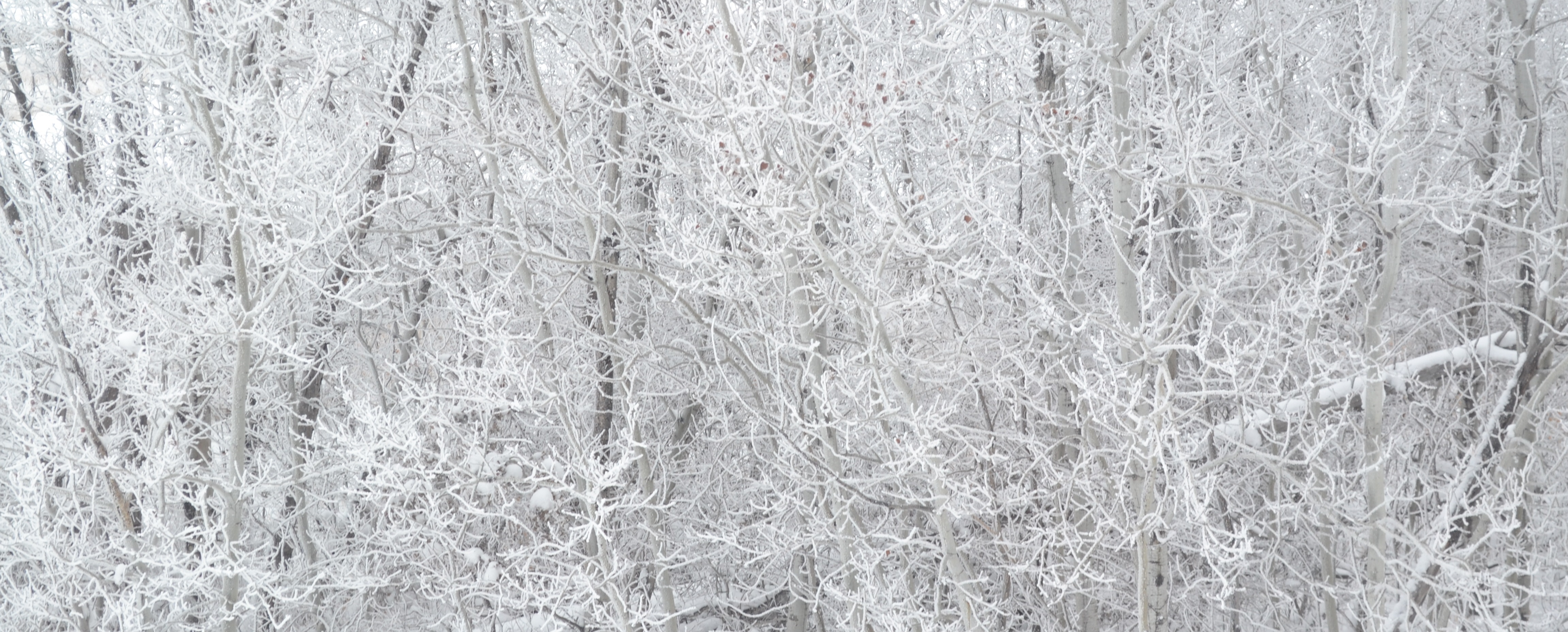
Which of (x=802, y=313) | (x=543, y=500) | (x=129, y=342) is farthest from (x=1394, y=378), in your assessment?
(x=129, y=342)

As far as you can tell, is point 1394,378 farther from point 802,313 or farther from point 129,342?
point 129,342

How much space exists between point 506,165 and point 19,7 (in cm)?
424

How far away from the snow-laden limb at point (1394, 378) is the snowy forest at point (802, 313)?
0.04 meters

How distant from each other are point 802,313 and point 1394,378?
385 cm

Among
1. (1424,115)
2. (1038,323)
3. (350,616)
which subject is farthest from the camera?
(350,616)

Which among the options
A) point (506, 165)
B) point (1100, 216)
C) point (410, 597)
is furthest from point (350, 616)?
point (1100, 216)

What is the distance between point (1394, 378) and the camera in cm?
687

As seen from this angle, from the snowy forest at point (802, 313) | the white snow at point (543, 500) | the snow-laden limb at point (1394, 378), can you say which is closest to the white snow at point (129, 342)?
the snowy forest at point (802, 313)

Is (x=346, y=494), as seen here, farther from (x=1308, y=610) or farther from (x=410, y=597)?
(x=1308, y=610)

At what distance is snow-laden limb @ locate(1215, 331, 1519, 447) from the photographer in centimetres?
639

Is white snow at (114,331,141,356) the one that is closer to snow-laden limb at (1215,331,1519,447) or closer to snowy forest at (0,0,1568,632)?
snowy forest at (0,0,1568,632)

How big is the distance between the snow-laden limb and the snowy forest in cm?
4

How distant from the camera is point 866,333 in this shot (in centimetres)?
677

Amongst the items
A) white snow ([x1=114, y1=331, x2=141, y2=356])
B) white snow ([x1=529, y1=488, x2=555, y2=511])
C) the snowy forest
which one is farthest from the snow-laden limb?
white snow ([x1=114, y1=331, x2=141, y2=356])
